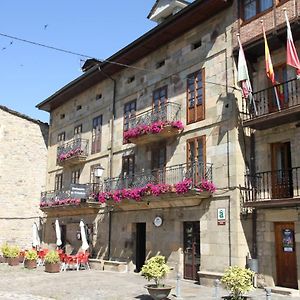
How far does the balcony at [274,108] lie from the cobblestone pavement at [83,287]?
5464mm

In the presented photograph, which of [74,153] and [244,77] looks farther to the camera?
[74,153]

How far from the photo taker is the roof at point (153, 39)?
1697cm

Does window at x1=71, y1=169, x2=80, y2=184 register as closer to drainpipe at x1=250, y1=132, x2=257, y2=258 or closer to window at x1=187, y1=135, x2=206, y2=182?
window at x1=187, y1=135, x2=206, y2=182

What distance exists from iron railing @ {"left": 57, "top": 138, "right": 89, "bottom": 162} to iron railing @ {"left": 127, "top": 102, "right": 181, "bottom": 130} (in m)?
6.34

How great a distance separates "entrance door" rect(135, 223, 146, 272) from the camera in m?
20.3

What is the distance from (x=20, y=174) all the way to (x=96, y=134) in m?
8.76

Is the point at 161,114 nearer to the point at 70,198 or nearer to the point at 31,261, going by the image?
the point at 70,198

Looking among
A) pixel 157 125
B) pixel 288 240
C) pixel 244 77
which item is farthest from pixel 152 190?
pixel 244 77

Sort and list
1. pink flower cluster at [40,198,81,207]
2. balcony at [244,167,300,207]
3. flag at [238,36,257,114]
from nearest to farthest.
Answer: balcony at [244,167,300,207] < flag at [238,36,257,114] < pink flower cluster at [40,198,81,207]

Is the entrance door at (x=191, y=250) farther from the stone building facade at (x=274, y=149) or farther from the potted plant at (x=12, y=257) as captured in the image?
the potted plant at (x=12, y=257)

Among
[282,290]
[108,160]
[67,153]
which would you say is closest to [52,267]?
[108,160]

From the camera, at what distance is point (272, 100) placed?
15172 millimetres

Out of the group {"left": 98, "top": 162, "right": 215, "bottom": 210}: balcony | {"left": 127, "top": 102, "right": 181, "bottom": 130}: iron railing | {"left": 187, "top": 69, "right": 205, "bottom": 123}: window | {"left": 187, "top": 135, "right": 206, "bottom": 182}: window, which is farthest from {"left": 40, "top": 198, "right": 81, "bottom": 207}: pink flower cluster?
{"left": 187, "top": 69, "right": 205, "bottom": 123}: window

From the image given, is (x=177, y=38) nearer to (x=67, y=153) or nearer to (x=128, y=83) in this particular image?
(x=128, y=83)
